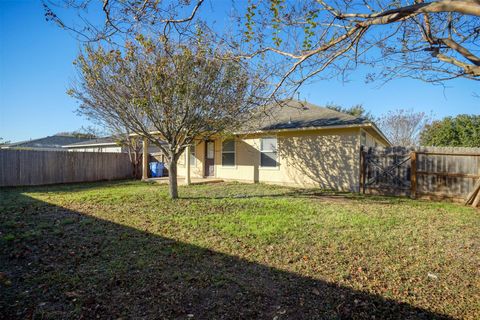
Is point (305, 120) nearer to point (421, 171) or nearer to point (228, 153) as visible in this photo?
point (228, 153)

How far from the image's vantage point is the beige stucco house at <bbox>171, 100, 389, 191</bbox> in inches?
429

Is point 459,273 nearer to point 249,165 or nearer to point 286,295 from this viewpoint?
point 286,295

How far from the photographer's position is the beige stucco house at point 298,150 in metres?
10.9

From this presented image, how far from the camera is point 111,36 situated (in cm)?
350

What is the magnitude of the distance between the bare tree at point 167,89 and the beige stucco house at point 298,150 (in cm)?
147

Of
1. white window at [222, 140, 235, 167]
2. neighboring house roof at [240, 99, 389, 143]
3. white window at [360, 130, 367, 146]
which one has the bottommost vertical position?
white window at [222, 140, 235, 167]

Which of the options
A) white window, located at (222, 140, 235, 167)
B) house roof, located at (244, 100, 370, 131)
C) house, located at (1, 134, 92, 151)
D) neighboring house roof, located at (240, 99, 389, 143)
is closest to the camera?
neighboring house roof, located at (240, 99, 389, 143)

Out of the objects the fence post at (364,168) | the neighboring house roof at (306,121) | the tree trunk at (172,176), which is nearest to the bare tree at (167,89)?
the tree trunk at (172,176)

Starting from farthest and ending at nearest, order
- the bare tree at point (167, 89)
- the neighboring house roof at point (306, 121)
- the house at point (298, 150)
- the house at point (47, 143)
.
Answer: the house at point (47, 143), the house at point (298, 150), the neighboring house roof at point (306, 121), the bare tree at point (167, 89)

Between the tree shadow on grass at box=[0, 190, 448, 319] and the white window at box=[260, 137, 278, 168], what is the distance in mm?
8847

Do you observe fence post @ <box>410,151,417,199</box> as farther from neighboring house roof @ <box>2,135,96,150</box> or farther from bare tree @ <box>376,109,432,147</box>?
neighboring house roof @ <box>2,135,96,150</box>

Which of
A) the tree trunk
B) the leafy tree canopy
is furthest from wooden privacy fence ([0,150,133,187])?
the leafy tree canopy

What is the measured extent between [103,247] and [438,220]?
7384mm

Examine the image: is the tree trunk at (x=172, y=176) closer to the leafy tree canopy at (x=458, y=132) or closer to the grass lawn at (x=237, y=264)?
the grass lawn at (x=237, y=264)
